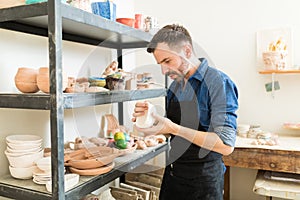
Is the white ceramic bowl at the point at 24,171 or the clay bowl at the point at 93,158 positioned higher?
the clay bowl at the point at 93,158

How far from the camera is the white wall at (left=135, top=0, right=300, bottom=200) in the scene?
2238mm

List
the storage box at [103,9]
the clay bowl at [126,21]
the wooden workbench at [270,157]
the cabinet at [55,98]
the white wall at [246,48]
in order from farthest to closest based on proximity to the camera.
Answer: the white wall at [246,48]
the wooden workbench at [270,157]
the clay bowl at [126,21]
the storage box at [103,9]
the cabinet at [55,98]

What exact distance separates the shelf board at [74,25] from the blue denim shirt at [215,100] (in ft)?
1.42

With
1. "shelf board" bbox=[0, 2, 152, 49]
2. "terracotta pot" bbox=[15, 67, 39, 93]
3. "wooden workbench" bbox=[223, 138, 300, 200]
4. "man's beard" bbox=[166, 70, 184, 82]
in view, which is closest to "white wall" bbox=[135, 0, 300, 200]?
"wooden workbench" bbox=[223, 138, 300, 200]

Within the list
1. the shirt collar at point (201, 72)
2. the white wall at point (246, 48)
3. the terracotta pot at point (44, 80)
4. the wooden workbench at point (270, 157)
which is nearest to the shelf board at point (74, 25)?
the terracotta pot at point (44, 80)

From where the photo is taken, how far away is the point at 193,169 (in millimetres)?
1350

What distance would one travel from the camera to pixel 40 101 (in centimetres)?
98

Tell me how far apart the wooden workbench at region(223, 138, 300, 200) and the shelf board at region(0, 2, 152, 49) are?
1.04 m

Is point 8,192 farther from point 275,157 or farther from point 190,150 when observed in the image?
point 275,157

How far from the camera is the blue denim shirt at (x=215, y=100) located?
1160 mm

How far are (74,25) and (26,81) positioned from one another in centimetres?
43

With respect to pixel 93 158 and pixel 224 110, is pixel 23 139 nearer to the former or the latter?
pixel 93 158

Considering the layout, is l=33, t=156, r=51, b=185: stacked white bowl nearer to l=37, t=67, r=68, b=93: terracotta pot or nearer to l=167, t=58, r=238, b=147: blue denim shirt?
l=37, t=67, r=68, b=93: terracotta pot

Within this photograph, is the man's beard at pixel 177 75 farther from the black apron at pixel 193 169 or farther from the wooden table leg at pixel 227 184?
the wooden table leg at pixel 227 184
